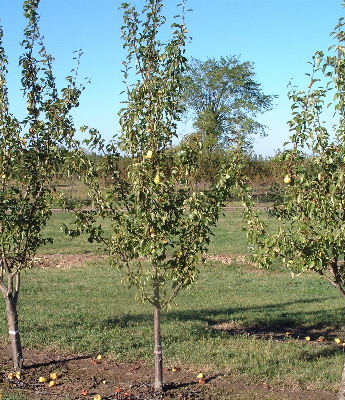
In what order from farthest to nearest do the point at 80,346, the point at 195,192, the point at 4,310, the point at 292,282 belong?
the point at 292,282, the point at 4,310, the point at 80,346, the point at 195,192

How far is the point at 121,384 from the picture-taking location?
631cm

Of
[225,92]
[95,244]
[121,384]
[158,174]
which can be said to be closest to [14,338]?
[121,384]

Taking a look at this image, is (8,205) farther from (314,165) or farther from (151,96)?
(314,165)

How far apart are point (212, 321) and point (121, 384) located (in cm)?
328

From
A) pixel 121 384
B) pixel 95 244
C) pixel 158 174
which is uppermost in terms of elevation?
pixel 158 174

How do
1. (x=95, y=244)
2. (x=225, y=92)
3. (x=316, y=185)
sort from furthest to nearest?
(x=225, y=92), (x=95, y=244), (x=316, y=185)

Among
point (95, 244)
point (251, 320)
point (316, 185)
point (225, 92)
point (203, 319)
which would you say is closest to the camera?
point (316, 185)

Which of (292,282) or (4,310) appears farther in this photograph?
(292,282)

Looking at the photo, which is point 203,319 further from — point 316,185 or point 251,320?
point 316,185

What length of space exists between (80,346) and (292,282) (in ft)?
22.2

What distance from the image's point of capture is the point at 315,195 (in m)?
5.10

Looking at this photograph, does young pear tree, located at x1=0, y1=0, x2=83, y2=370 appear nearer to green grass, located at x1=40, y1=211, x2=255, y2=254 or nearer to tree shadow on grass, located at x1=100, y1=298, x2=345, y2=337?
tree shadow on grass, located at x1=100, y1=298, x2=345, y2=337

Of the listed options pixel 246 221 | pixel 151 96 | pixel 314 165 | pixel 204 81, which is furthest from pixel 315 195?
pixel 204 81

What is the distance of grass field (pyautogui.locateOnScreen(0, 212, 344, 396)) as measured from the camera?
23.0 feet
